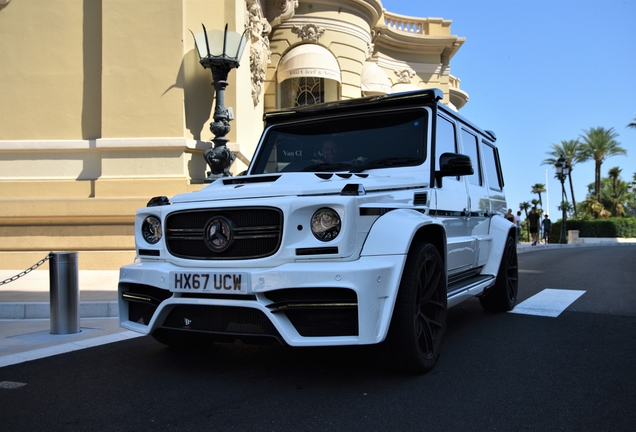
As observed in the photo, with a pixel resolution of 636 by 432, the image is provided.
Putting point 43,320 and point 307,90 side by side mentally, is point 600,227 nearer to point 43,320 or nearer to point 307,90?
point 307,90

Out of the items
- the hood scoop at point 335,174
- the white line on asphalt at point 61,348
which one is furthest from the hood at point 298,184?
the white line on asphalt at point 61,348

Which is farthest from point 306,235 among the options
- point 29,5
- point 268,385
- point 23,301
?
point 29,5

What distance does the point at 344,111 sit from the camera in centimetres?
498

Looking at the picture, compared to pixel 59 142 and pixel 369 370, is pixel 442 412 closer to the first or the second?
pixel 369 370

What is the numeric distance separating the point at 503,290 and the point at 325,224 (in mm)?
3507

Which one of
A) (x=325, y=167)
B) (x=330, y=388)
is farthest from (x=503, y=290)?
(x=330, y=388)

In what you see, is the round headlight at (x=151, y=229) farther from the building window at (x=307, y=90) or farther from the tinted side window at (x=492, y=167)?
the building window at (x=307, y=90)

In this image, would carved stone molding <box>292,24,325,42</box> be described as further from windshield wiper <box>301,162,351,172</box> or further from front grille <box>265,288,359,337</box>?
front grille <box>265,288,359,337</box>

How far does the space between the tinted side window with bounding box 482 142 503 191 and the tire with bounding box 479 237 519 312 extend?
2.18ft

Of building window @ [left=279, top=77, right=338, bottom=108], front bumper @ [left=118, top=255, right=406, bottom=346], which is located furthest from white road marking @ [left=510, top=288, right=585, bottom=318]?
building window @ [left=279, top=77, right=338, bottom=108]

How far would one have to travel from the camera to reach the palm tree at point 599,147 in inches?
2330

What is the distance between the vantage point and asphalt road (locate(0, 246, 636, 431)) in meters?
3.09

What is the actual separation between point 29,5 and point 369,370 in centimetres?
1065

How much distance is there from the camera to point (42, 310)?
6.76m
